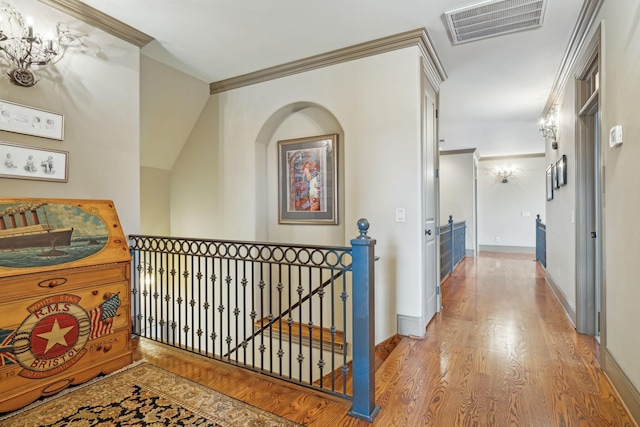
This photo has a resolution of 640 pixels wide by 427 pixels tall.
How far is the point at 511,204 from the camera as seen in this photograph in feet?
29.5

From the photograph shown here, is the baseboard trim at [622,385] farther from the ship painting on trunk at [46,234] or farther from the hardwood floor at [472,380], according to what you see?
the ship painting on trunk at [46,234]

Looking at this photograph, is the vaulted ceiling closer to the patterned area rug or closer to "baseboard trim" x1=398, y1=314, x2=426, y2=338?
"baseboard trim" x1=398, y1=314, x2=426, y2=338

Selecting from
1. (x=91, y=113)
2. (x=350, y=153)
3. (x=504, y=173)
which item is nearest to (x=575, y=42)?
(x=350, y=153)

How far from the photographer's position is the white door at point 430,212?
3.13 metres

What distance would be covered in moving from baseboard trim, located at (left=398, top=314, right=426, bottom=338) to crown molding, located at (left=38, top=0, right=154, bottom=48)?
135 inches

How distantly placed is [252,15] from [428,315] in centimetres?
315

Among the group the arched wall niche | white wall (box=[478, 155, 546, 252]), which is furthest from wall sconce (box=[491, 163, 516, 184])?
the arched wall niche

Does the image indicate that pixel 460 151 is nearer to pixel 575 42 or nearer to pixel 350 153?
pixel 575 42

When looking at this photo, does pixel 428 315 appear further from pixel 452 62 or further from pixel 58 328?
pixel 58 328

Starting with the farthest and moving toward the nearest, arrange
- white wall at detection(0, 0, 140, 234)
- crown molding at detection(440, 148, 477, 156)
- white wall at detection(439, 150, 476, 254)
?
white wall at detection(439, 150, 476, 254) → crown molding at detection(440, 148, 477, 156) → white wall at detection(0, 0, 140, 234)

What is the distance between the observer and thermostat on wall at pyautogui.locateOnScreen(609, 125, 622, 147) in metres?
1.93

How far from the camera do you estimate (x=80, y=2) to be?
2.50 m

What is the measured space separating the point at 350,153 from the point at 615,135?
1.98 meters

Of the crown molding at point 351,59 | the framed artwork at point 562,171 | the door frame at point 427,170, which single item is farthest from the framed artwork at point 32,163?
the framed artwork at point 562,171
